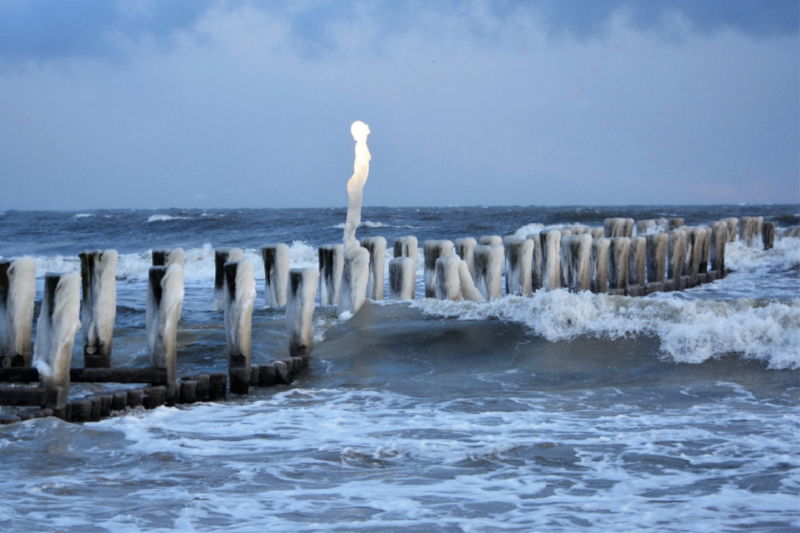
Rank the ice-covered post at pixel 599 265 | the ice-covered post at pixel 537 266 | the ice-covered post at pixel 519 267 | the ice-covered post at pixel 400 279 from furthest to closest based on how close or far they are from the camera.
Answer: the ice-covered post at pixel 537 266 < the ice-covered post at pixel 599 265 < the ice-covered post at pixel 519 267 < the ice-covered post at pixel 400 279

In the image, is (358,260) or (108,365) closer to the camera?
(108,365)

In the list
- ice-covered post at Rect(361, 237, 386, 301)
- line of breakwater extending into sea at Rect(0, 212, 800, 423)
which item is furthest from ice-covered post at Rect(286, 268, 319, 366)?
ice-covered post at Rect(361, 237, 386, 301)

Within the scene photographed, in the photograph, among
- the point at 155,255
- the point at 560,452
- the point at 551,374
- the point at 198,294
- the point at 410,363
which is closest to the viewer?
the point at 560,452

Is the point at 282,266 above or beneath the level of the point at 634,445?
above

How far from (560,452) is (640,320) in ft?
11.2

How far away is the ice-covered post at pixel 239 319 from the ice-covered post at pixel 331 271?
3281mm

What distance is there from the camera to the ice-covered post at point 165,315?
6.13 m

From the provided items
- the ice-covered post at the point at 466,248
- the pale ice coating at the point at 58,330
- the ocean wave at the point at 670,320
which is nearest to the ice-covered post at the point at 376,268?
the ocean wave at the point at 670,320

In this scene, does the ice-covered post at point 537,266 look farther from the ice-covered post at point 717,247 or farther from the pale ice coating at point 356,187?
the ice-covered post at point 717,247

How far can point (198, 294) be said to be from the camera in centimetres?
1527

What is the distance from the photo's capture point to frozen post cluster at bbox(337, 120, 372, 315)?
8633 mm

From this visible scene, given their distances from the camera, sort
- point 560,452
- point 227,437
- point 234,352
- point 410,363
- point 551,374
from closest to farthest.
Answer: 1. point 560,452
2. point 227,437
3. point 234,352
4. point 551,374
5. point 410,363

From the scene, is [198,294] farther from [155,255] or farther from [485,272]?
[485,272]

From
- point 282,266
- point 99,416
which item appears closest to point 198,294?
point 282,266
